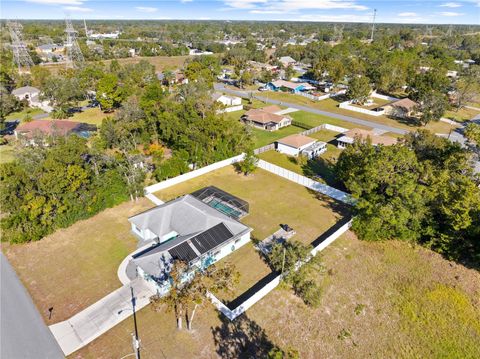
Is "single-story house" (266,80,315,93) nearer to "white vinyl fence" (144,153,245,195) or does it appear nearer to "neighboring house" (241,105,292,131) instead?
"neighboring house" (241,105,292,131)

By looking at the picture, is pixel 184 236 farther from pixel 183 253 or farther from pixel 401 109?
pixel 401 109

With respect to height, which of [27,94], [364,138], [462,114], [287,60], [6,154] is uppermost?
[287,60]

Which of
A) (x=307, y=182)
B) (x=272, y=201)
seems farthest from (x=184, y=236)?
(x=307, y=182)

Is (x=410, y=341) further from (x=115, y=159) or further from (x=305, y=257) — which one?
(x=115, y=159)

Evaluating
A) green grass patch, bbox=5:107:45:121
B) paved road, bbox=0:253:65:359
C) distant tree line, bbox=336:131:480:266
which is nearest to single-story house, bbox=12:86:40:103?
green grass patch, bbox=5:107:45:121

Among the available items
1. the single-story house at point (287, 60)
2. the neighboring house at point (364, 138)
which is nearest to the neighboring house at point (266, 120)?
the neighboring house at point (364, 138)

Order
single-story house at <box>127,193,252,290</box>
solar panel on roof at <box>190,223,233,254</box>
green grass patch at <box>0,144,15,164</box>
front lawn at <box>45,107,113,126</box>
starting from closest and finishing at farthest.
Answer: single-story house at <box>127,193,252,290</box> → solar panel on roof at <box>190,223,233,254</box> → green grass patch at <box>0,144,15,164</box> → front lawn at <box>45,107,113,126</box>

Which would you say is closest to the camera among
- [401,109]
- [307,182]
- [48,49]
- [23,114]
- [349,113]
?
[307,182]
